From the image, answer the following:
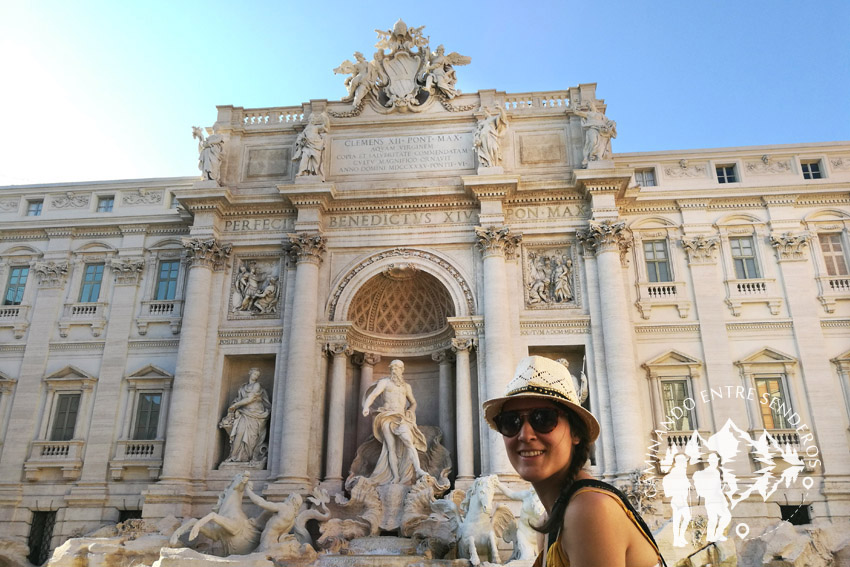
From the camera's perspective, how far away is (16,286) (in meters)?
22.9

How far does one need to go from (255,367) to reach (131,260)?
612 cm

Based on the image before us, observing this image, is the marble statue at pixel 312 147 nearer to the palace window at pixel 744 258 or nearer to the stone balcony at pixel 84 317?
the stone balcony at pixel 84 317

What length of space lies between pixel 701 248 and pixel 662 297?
211 centimetres

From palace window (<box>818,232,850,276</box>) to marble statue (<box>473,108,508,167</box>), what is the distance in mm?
10535

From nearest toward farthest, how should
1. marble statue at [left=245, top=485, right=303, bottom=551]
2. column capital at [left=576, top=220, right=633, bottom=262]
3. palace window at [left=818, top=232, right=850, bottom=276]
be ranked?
marble statue at [left=245, top=485, right=303, bottom=551] → column capital at [left=576, top=220, right=633, bottom=262] → palace window at [left=818, top=232, right=850, bottom=276]

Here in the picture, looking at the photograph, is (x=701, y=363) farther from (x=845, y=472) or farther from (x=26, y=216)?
(x=26, y=216)

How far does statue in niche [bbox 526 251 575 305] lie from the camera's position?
64.7ft

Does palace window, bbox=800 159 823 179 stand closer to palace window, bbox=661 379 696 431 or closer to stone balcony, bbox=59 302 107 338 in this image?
palace window, bbox=661 379 696 431

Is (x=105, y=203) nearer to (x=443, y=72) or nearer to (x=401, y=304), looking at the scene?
(x=401, y=304)

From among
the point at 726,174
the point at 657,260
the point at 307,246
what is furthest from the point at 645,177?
the point at 307,246

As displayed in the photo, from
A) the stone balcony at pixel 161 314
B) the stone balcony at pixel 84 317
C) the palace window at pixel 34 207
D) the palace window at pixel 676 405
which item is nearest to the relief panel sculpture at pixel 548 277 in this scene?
the palace window at pixel 676 405

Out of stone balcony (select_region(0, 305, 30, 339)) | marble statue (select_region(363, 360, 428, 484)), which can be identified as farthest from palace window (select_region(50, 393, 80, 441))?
marble statue (select_region(363, 360, 428, 484))

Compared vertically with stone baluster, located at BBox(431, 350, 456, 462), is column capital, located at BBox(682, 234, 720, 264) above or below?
above

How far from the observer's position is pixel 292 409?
60.9ft
